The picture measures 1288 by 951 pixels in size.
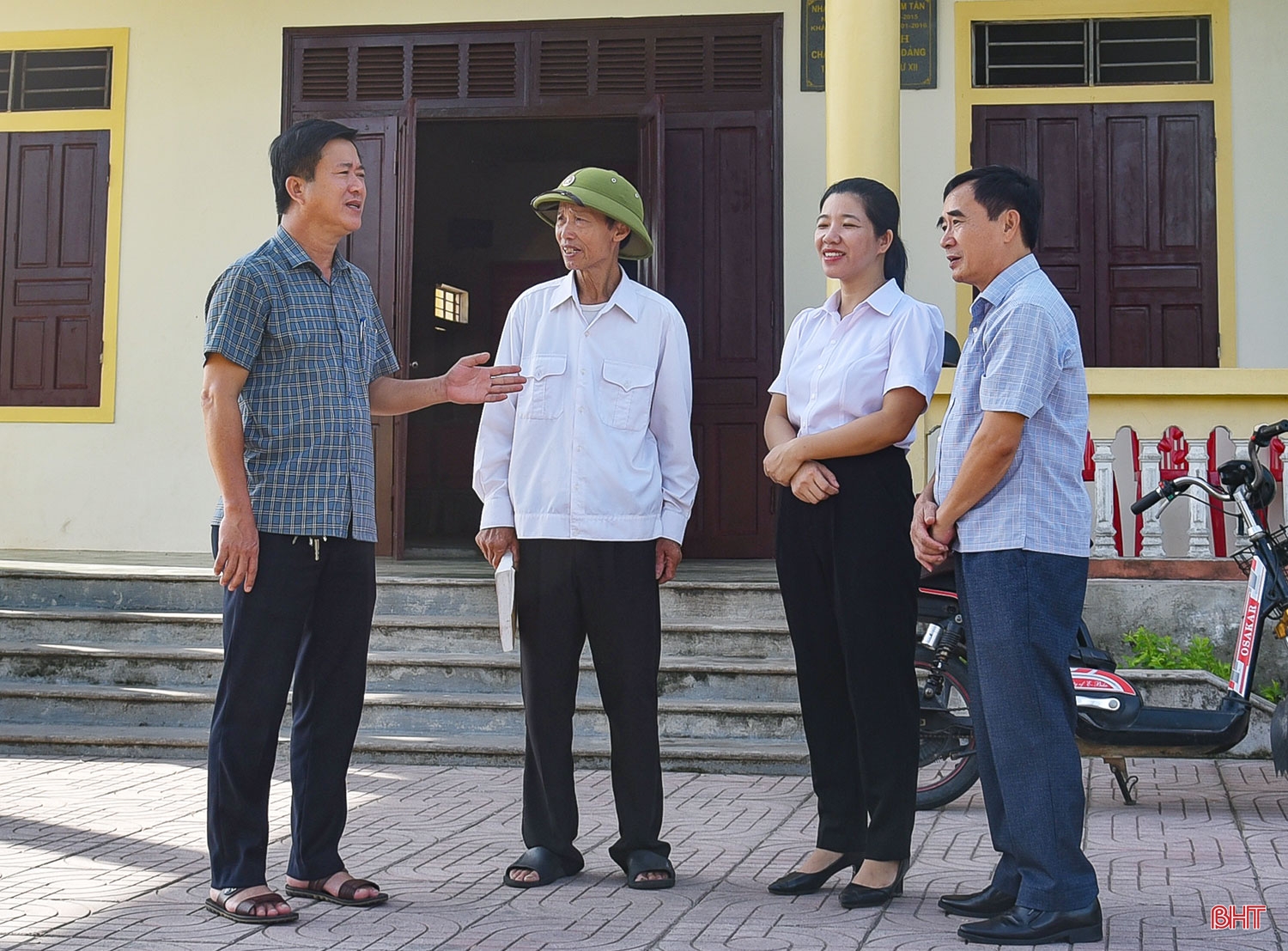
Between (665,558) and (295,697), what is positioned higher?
(665,558)

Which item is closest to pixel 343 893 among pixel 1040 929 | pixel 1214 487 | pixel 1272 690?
pixel 1040 929

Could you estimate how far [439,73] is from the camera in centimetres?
844

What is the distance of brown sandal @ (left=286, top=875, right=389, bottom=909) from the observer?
3264 millimetres

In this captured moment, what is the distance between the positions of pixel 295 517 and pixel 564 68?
5.72 m

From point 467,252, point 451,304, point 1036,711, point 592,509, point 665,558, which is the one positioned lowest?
point 1036,711

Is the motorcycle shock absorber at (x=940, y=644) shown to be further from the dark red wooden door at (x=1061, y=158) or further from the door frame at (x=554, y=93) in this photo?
the dark red wooden door at (x=1061, y=158)

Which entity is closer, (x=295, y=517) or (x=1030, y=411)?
(x=1030, y=411)

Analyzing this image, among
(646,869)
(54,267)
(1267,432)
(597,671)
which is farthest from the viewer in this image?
(54,267)

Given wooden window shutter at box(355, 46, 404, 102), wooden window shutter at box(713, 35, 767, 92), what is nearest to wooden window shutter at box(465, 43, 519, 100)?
wooden window shutter at box(355, 46, 404, 102)

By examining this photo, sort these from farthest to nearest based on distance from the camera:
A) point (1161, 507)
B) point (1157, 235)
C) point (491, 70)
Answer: point (491, 70) < point (1157, 235) < point (1161, 507)

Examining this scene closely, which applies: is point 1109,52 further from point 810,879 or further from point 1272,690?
point 810,879

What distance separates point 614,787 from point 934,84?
Result: 576cm

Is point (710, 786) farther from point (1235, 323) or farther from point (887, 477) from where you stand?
point (1235, 323)

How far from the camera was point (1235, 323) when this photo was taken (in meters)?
7.86
